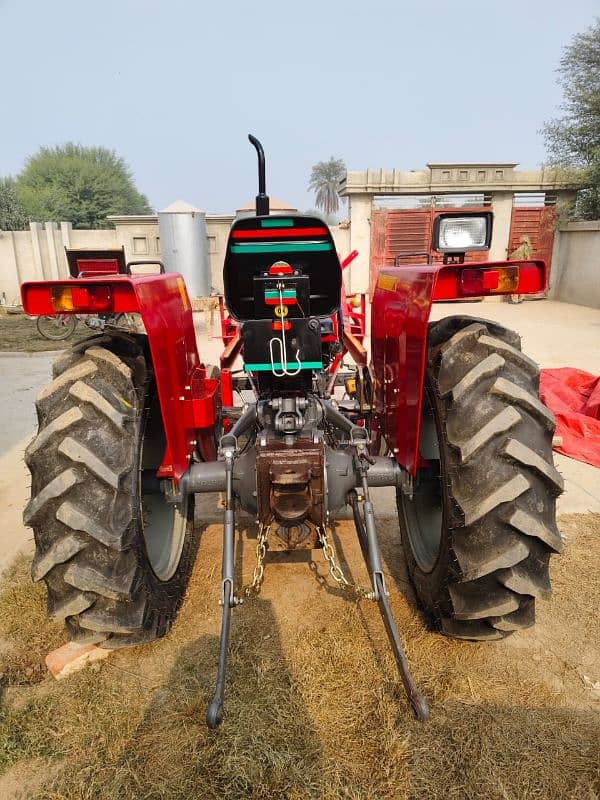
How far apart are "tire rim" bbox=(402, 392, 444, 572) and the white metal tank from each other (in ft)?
39.6

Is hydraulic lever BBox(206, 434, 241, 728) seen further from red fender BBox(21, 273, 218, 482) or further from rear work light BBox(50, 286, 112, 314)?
rear work light BBox(50, 286, 112, 314)

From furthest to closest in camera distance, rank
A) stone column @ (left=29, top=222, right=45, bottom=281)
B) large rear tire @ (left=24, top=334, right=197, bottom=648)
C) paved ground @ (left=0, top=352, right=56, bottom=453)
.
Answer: stone column @ (left=29, top=222, right=45, bottom=281) → paved ground @ (left=0, top=352, right=56, bottom=453) → large rear tire @ (left=24, top=334, right=197, bottom=648)

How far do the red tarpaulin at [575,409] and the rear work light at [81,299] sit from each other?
334 centimetres

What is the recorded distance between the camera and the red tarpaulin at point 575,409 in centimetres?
464

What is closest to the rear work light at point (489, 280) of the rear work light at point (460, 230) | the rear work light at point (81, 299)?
the rear work light at point (460, 230)

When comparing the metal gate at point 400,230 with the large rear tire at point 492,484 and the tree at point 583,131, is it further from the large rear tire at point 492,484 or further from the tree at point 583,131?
the large rear tire at point 492,484

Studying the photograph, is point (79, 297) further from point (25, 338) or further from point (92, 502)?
point (25, 338)

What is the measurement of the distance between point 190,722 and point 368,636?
32.7 inches

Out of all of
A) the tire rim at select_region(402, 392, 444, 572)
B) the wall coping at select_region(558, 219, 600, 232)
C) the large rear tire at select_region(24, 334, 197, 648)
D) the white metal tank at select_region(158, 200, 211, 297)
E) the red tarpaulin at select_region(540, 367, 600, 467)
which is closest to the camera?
the large rear tire at select_region(24, 334, 197, 648)

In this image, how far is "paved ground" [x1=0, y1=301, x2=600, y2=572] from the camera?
3.86m

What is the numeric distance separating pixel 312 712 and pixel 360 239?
628 inches

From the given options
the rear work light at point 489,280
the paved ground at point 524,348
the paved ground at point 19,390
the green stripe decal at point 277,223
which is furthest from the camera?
the paved ground at point 19,390

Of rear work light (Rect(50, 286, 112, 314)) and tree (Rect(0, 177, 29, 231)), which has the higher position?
tree (Rect(0, 177, 29, 231))

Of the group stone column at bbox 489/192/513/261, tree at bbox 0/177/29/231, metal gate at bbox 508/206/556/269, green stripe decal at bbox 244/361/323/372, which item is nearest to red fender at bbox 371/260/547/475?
green stripe decal at bbox 244/361/323/372
